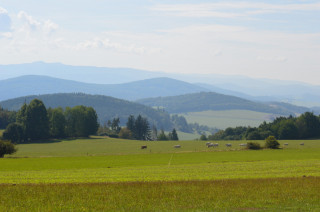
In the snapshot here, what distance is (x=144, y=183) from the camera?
114 feet

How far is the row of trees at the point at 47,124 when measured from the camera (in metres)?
135

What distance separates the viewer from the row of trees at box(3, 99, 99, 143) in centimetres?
13475

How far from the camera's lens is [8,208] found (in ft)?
82.3

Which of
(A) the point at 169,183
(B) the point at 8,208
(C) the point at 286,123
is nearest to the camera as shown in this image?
(B) the point at 8,208

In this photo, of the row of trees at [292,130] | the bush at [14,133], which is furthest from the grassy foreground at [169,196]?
the row of trees at [292,130]

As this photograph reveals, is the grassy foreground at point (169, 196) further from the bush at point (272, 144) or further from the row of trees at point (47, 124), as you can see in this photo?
the row of trees at point (47, 124)

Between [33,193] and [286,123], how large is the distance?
12370cm

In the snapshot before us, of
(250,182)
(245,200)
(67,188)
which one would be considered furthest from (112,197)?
(250,182)

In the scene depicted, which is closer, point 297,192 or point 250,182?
point 297,192

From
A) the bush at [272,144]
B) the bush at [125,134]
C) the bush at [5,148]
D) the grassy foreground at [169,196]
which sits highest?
the bush at [125,134]

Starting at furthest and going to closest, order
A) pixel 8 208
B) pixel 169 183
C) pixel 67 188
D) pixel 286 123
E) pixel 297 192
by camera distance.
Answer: pixel 286 123 < pixel 169 183 < pixel 67 188 < pixel 297 192 < pixel 8 208

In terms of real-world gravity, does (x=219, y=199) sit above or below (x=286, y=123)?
below

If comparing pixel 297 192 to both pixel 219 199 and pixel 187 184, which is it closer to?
pixel 219 199

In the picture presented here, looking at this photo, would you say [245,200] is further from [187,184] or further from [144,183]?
[144,183]
